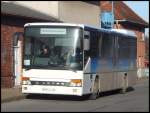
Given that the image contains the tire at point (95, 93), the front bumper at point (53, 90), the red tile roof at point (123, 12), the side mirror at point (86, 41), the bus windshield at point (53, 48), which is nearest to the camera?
the front bumper at point (53, 90)

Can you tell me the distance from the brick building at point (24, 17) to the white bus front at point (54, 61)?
616 cm

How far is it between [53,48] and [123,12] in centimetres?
3816

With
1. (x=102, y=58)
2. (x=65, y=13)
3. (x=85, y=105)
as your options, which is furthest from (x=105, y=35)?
(x=65, y=13)

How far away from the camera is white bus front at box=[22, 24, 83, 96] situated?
21.4 meters

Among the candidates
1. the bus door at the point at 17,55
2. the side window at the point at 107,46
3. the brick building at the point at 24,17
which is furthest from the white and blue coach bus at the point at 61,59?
the bus door at the point at 17,55

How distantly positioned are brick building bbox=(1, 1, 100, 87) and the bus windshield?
5.96 meters

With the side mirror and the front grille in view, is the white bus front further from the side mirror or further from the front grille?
the side mirror

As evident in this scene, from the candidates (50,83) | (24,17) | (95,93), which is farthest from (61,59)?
(24,17)

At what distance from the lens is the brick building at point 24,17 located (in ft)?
93.9

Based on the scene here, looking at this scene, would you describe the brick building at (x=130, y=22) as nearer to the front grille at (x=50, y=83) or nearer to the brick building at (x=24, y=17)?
the brick building at (x=24, y=17)

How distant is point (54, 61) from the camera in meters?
21.7

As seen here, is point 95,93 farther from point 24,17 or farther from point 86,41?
point 24,17

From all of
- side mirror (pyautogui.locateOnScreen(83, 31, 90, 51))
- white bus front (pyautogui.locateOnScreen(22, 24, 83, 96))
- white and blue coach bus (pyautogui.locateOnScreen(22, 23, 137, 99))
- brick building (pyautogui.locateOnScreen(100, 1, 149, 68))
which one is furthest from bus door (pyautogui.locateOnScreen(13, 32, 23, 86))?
brick building (pyautogui.locateOnScreen(100, 1, 149, 68))

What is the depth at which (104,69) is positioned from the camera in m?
23.9
